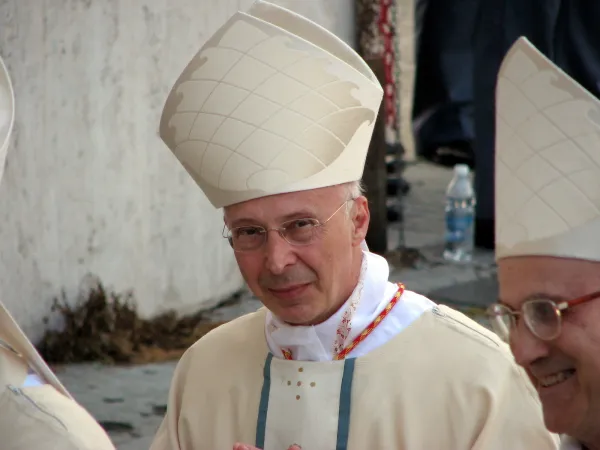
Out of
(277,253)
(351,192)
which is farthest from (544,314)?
(351,192)

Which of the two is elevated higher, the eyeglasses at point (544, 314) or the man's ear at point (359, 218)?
the man's ear at point (359, 218)

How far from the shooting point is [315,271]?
309 centimetres

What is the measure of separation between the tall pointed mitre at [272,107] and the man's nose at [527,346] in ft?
3.31

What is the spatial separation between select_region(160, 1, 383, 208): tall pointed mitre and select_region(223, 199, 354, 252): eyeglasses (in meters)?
0.09

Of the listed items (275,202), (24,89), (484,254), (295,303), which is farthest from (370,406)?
(484,254)

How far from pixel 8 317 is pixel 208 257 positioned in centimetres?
383

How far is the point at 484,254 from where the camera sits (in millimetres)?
8523

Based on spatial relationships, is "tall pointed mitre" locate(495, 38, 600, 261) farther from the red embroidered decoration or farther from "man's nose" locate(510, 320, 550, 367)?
the red embroidered decoration

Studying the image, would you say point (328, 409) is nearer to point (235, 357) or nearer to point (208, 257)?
point (235, 357)

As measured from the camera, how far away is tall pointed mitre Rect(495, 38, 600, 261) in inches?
86.3

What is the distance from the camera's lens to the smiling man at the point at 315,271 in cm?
308

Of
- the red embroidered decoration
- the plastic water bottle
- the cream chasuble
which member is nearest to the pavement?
the plastic water bottle

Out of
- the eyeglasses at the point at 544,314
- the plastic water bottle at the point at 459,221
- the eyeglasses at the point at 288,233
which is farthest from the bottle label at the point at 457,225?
the eyeglasses at the point at 544,314

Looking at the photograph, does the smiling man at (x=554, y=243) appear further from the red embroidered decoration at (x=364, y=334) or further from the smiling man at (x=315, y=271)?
the red embroidered decoration at (x=364, y=334)
